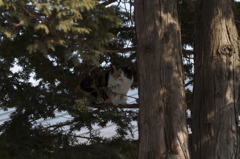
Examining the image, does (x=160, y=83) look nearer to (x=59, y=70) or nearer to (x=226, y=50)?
(x=226, y=50)

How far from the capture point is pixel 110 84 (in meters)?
3.64

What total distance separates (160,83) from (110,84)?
109cm

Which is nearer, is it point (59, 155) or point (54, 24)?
point (54, 24)

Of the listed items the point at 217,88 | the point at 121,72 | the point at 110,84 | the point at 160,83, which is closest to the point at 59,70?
the point at 110,84

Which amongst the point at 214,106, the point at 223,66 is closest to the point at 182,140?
the point at 214,106

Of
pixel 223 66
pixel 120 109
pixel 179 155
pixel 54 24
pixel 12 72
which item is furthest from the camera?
pixel 120 109

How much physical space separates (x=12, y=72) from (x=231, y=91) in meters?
1.92

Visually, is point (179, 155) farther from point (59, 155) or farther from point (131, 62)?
point (131, 62)

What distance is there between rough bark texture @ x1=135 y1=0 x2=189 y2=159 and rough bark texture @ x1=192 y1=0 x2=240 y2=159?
0.34 metres

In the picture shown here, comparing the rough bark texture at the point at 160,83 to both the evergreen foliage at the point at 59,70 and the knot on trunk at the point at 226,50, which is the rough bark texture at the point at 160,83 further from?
the knot on trunk at the point at 226,50

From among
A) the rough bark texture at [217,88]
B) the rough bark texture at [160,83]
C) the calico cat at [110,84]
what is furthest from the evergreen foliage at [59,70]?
the rough bark texture at [217,88]

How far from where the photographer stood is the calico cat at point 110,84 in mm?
3578

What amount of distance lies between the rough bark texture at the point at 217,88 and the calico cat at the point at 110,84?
0.82m

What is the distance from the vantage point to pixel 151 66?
8.69ft
